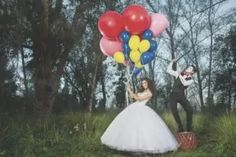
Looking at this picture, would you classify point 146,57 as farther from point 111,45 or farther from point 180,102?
point 180,102

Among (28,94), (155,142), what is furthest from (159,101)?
(155,142)

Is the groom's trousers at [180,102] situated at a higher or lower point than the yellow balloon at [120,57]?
lower

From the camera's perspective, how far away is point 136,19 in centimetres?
1121

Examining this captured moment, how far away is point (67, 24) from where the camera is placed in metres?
18.0

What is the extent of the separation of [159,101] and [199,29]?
6733mm

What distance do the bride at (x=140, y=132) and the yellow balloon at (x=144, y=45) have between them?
96cm

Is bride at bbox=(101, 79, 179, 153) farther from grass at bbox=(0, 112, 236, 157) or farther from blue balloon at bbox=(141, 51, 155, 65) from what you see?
blue balloon at bbox=(141, 51, 155, 65)

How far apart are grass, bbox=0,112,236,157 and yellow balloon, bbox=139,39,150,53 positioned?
97.4 inches

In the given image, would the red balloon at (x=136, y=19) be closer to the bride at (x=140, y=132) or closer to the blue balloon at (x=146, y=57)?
the blue balloon at (x=146, y=57)

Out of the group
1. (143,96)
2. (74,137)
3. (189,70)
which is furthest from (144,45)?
(74,137)

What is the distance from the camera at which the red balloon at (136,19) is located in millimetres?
11258

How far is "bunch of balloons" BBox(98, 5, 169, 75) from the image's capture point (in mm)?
11352

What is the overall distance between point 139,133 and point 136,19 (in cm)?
258

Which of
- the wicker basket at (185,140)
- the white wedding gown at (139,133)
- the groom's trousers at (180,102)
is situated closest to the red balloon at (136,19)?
the white wedding gown at (139,133)
